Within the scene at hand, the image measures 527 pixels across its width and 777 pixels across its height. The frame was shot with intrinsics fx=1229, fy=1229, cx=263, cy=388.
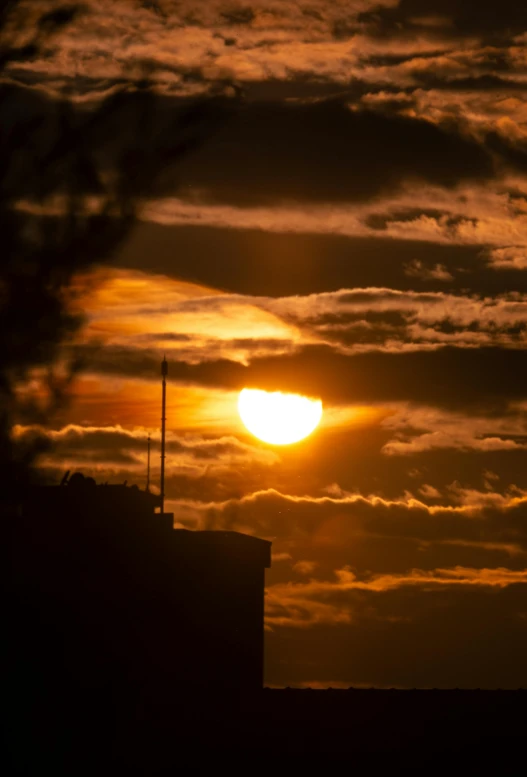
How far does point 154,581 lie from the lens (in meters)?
47.8

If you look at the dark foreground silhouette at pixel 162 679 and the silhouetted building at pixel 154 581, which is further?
the silhouetted building at pixel 154 581

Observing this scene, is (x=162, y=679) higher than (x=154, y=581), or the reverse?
(x=154, y=581)

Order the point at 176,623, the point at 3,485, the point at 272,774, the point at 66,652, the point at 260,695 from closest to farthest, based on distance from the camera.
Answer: the point at 3,485, the point at 66,652, the point at 272,774, the point at 260,695, the point at 176,623

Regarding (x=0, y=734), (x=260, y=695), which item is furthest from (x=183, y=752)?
(x=0, y=734)

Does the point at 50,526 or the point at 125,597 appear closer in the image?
the point at 50,526

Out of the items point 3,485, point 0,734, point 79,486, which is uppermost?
point 79,486

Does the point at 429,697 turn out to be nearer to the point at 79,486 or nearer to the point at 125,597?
the point at 125,597

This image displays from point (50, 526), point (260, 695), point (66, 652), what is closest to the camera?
point (66, 652)

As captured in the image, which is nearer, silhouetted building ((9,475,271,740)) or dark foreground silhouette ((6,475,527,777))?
dark foreground silhouette ((6,475,527,777))

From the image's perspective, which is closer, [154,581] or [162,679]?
[162,679]

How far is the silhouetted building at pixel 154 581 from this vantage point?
139 feet

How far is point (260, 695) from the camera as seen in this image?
3494 cm

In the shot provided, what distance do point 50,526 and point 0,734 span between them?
92.3ft

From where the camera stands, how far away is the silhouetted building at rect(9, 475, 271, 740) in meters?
42.2
